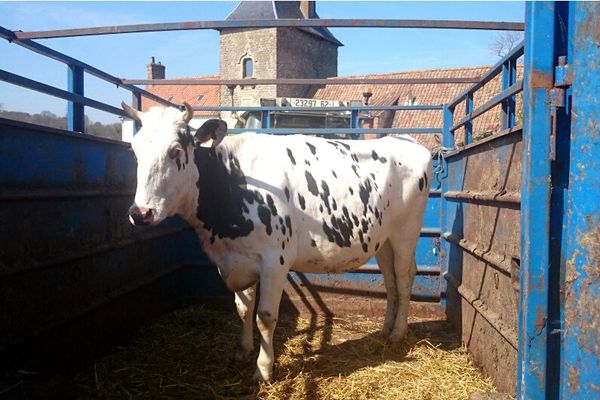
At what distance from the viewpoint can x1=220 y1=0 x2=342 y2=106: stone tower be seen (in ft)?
147

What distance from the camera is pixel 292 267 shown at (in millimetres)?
4426

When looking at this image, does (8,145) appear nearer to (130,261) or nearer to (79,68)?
(79,68)

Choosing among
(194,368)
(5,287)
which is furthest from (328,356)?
(5,287)

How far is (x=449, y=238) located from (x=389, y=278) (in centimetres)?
73

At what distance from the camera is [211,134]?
13.0 ft

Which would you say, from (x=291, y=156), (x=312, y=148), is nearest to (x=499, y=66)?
(x=312, y=148)

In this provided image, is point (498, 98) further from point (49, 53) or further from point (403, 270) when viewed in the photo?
point (49, 53)

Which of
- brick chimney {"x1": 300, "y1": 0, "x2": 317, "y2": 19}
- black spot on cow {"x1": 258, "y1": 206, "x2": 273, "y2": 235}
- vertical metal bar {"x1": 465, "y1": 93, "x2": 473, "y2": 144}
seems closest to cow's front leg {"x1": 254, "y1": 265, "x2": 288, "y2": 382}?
black spot on cow {"x1": 258, "y1": 206, "x2": 273, "y2": 235}

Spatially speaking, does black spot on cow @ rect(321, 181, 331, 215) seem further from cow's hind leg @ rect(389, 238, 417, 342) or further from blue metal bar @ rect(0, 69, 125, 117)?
blue metal bar @ rect(0, 69, 125, 117)

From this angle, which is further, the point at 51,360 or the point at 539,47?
the point at 51,360

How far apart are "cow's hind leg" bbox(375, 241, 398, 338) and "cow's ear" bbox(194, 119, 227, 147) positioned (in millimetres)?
2127

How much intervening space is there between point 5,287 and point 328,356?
2644mm

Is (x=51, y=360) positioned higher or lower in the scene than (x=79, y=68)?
lower

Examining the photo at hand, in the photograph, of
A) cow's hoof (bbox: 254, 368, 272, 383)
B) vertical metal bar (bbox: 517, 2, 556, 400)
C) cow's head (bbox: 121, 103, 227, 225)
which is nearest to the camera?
vertical metal bar (bbox: 517, 2, 556, 400)
